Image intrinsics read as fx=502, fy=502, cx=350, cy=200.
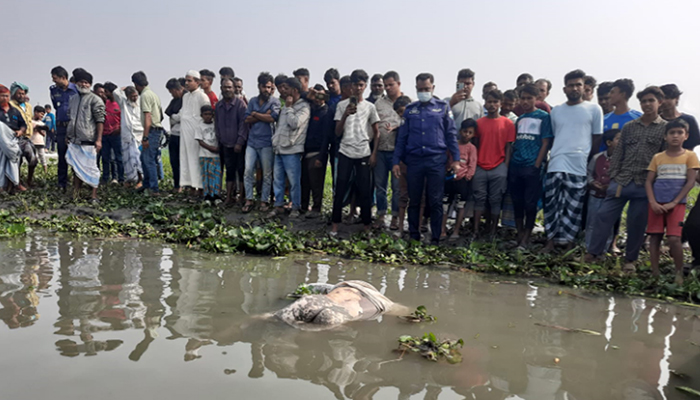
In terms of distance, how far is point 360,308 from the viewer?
3551 mm

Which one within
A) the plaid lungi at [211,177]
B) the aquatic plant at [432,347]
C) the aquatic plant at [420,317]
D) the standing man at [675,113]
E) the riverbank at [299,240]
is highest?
the standing man at [675,113]

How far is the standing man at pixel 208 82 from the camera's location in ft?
28.6

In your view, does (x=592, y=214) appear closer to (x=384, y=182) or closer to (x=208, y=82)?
(x=384, y=182)

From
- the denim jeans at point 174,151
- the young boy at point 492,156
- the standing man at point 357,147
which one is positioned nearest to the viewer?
the young boy at point 492,156

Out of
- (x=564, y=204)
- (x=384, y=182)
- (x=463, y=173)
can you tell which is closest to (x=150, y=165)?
(x=384, y=182)

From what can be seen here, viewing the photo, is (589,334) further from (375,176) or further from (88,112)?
(88,112)

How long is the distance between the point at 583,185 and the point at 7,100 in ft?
31.2

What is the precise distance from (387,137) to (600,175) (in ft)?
9.28

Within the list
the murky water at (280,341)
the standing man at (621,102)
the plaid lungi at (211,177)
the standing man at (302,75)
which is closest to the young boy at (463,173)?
the standing man at (621,102)

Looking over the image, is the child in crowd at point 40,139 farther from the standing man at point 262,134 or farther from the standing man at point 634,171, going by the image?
the standing man at point 634,171

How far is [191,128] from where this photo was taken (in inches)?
337

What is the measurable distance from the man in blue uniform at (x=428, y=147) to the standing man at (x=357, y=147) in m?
0.54

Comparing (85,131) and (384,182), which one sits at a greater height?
(85,131)

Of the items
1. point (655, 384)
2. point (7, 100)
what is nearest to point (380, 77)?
point (655, 384)
